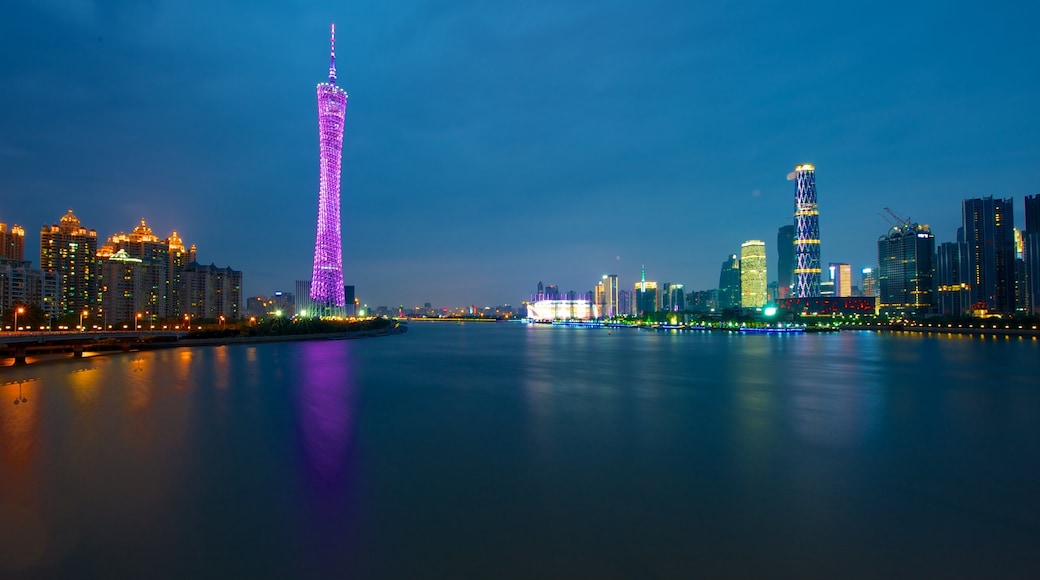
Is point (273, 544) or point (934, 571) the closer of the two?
point (934, 571)

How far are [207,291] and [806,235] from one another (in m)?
133

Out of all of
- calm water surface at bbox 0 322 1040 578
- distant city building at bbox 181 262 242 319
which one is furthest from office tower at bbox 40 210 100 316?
calm water surface at bbox 0 322 1040 578

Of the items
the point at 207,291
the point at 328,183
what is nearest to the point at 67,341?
the point at 328,183

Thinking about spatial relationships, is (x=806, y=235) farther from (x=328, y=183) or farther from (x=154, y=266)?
(x=154, y=266)

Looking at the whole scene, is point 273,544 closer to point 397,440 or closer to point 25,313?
point 397,440

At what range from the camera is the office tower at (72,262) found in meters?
80.6

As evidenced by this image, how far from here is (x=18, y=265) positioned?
A: 70500mm

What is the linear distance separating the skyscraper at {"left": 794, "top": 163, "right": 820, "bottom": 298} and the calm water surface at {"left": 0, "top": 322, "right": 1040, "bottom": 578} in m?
135

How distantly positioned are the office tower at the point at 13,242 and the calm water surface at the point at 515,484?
322ft

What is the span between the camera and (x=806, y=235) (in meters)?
147

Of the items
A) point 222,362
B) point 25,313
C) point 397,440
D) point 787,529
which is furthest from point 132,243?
point 787,529

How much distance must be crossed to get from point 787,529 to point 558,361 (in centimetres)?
2980

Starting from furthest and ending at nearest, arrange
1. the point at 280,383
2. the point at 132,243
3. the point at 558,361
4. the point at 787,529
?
Answer: the point at 132,243
the point at 558,361
the point at 280,383
the point at 787,529

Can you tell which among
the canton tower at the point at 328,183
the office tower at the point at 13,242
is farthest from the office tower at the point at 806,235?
the office tower at the point at 13,242
